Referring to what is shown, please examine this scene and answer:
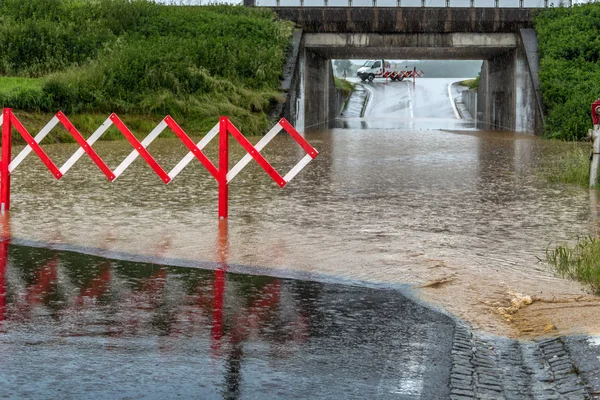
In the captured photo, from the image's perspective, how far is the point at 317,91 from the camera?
153 feet

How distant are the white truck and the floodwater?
72582 mm

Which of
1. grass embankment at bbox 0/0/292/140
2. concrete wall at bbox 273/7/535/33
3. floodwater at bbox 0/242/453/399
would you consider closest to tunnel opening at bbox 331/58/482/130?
concrete wall at bbox 273/7/535/33

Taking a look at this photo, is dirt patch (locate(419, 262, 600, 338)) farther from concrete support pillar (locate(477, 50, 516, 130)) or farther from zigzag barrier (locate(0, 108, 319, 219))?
concrete support pillar (locate(477, 50, 516, 130))

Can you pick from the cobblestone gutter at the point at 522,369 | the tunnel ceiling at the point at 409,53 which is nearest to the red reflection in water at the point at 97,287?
the cobblestone gutter at the point at 522,369

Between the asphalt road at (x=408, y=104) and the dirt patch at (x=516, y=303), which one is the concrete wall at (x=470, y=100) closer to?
the asphalt road at (x=408, y=104)

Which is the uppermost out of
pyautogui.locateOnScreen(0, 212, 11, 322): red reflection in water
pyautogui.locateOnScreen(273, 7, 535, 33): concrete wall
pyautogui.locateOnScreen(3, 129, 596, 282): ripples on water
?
pyautogui.locateOnScreen(273, 7, 535, 33): concrete wall

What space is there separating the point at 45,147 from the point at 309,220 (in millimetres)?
12715

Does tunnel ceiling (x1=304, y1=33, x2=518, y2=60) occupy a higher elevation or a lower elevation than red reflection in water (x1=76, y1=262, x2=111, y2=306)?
higher

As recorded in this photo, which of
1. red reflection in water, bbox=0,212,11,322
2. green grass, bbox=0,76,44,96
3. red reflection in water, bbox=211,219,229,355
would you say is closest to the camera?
red reflection in water, bbox=211,219,229,355

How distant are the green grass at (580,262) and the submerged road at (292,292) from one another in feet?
0.53

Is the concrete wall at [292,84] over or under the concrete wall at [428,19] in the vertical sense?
under

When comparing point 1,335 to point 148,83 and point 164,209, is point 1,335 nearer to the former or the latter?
point 164,209

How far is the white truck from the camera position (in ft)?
265

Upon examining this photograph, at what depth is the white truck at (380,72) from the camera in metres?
80.7
